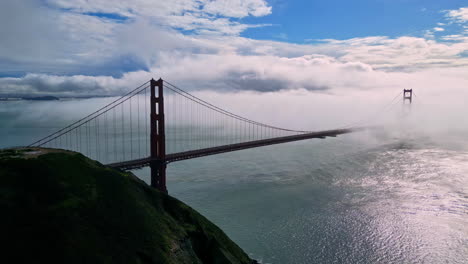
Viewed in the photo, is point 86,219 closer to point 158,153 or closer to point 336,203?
point 158,153

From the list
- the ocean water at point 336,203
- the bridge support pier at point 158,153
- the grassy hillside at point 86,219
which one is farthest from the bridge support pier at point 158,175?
the grassy hillside at point 86,219

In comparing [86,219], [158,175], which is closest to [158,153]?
[158,175]

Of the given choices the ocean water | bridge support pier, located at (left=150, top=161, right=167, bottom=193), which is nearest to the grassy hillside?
the ocean water

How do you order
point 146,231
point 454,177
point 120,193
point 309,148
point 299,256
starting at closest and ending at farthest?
point 146,231
point 120,193
point 299,256
point 454,177
point 309,148

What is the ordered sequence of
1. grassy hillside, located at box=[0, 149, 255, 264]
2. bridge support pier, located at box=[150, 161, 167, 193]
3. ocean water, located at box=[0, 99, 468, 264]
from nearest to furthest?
grassy hillside, located at box=[0, 149, 255, 264] < ocean water, located at box=[0, 99, 468, 264] < bridge support pier, located at box=[150, 161, 167, 193]

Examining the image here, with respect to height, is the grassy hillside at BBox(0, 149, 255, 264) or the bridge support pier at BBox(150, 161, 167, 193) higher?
the grassy hillside at BBox(0, 149, 255, 264)

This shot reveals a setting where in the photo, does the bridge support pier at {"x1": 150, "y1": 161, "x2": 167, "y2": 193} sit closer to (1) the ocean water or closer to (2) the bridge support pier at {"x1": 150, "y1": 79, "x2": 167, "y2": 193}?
(2) the bridge support pier at {"x1": 150, "y1": 79, "x2": 167, "y2": 193}

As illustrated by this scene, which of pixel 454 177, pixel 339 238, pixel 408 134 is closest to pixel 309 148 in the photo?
pixel 454 177

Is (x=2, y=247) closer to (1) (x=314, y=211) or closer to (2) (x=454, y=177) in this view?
(1) (x=314, y=211)
